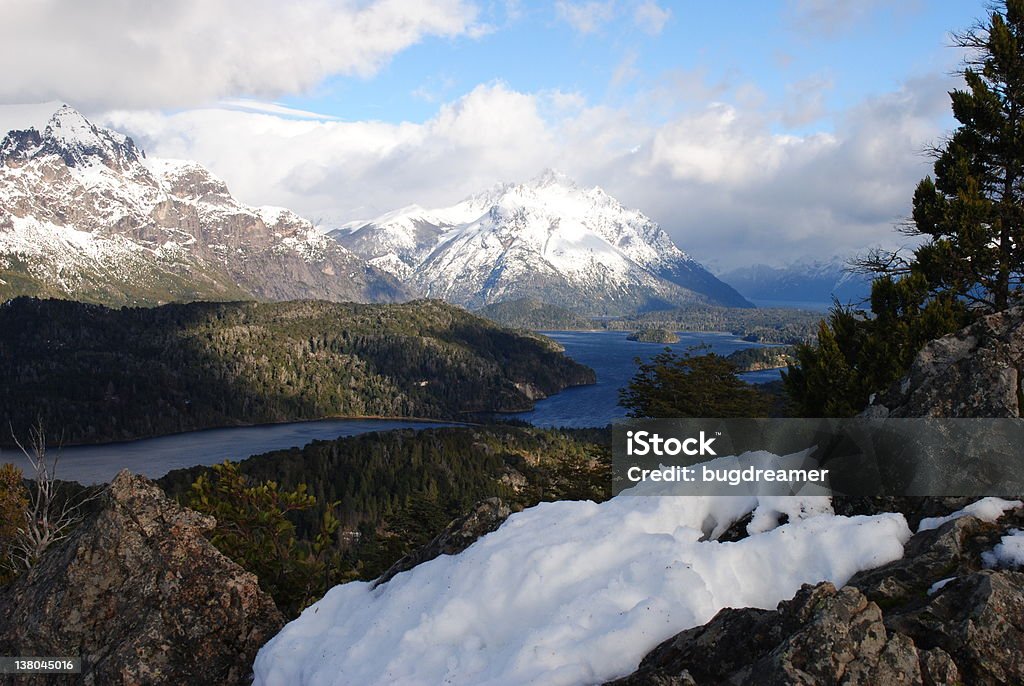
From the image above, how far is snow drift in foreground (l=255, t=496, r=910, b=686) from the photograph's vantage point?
846 cm

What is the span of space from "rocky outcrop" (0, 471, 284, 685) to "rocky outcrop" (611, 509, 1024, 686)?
7331 millimetres

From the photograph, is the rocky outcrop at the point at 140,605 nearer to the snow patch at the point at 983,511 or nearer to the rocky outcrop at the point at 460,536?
the rocky outcrop at the point at 460,536

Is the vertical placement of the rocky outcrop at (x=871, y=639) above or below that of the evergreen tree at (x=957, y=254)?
below

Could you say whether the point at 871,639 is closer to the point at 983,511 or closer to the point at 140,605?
the point at 983,511

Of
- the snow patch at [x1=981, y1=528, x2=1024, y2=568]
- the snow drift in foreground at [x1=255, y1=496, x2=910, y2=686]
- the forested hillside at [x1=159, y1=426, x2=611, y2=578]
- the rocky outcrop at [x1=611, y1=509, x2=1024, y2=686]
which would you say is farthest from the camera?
the forested hillside at [x1=159, y1=426, x2=611, y2=578]

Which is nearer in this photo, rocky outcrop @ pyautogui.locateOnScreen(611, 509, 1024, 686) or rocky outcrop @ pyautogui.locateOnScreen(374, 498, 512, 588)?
rocky outcrop @ pyautogui.locateOnScreen(611, 509, 1024, 686)

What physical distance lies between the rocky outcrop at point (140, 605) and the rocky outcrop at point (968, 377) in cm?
1446

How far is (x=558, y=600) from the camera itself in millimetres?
9609

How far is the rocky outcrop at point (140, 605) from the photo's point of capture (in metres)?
10.5

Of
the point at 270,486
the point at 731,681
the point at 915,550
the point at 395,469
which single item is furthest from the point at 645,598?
the point at 395,469

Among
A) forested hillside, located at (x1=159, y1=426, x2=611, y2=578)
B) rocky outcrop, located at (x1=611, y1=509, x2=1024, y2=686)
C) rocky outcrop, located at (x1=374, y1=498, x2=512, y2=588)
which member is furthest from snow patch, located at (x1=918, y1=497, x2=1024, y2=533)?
forested hillside, located at (x1=159, y1=426, x2=611, y2=578)

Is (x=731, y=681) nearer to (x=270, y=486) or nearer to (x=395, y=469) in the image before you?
(x=270, y=486)

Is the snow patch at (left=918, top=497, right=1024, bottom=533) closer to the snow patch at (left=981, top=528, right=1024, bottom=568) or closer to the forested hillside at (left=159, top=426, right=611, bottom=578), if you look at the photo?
the snow patch at (left=981, top=528, right=1024, bottom=568)

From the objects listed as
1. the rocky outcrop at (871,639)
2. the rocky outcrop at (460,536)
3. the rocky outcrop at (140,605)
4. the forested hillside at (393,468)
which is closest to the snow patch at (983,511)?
the rocky outcrop at (871,639)
